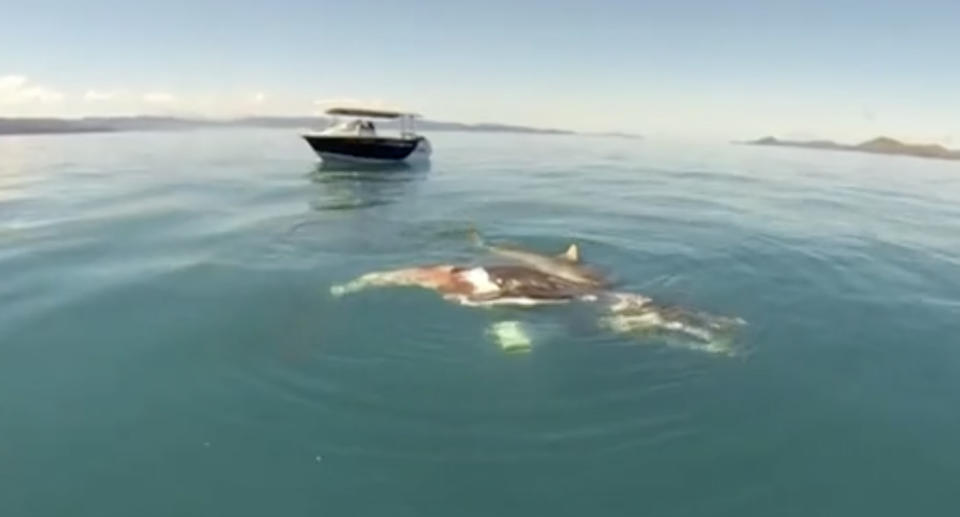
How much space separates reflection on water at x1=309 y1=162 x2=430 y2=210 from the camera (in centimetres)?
3600

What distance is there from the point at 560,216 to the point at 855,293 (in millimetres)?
14389

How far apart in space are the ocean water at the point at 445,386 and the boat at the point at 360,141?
2491 cm

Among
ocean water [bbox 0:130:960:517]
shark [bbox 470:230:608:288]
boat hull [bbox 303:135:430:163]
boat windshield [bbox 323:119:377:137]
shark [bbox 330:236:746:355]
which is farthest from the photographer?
boat windshield [bbox 323:119:377:137]

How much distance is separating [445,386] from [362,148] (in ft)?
133

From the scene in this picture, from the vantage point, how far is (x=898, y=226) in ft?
112

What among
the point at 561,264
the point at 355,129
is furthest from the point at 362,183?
the point at 561,264

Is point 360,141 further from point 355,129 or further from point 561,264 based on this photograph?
point 561,264

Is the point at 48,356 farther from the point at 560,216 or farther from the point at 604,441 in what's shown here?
the point at 560,216

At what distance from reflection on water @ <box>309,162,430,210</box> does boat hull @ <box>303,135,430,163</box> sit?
2.42 ft

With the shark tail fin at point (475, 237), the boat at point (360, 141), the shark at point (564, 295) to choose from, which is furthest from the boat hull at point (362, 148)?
the shark at point (564, 295)

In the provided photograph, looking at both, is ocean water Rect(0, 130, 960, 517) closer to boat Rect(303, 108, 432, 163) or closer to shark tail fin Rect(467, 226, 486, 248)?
shark tail fin Rect(467, 226, 486, 248)

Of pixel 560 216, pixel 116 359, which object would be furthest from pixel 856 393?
pixel 560 216

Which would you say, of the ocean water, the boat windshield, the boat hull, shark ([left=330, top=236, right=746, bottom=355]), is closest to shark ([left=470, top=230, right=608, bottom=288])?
shark ([left=330, top=236, right=746, bottom=355])

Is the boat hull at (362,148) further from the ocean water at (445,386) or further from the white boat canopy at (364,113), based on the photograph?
the ocean water at (445,386)
